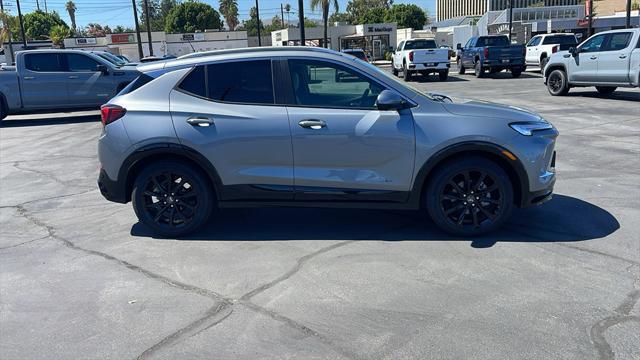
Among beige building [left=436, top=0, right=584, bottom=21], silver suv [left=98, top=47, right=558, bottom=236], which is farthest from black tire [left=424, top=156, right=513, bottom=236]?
beige building [left=436, top=0, right=584, bottom=21]

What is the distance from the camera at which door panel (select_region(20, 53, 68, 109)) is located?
14898mm

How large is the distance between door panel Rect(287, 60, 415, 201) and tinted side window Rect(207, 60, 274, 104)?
26 cm

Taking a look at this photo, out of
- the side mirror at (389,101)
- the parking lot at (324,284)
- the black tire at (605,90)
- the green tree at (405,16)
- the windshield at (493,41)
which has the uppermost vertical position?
the green tree at (405,16)

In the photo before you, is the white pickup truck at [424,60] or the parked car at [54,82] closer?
the parked car at [54,82]

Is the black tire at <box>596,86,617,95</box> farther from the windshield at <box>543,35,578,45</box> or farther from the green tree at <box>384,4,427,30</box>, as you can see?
the green tree at <box>384,4,427,30</box>

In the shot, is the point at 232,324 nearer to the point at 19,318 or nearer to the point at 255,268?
the point at 255,268

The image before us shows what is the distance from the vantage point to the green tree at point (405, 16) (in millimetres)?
96750

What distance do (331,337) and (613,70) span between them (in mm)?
14584

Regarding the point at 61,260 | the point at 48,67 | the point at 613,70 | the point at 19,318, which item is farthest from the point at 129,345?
the point at 613,70

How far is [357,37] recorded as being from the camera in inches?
2581

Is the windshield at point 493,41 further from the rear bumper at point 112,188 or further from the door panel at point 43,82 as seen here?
the rear bumper at point 112,188

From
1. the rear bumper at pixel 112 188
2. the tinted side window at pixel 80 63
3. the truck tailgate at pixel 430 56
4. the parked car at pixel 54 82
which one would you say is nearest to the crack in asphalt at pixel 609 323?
the rear bumper at pixel 112 188

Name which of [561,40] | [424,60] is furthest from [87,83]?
[561,40]

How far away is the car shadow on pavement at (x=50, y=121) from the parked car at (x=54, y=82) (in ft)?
1.53
